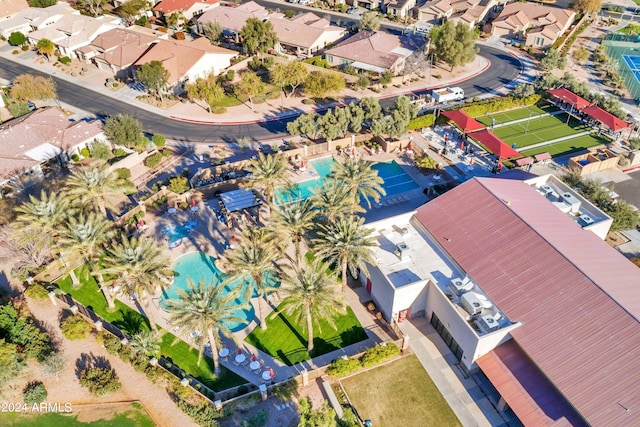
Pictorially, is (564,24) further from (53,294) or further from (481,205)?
(53,294)

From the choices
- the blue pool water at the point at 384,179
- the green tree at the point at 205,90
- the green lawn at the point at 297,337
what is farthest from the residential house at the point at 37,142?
the green lawn at the point at 297,337

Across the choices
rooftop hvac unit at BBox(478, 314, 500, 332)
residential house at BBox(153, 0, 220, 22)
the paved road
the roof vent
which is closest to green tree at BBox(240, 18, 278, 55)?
the paved road

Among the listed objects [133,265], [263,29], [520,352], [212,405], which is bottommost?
[212,405]

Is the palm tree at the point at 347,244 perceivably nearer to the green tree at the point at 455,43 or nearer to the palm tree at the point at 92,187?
the palm tree at the point at 92,187

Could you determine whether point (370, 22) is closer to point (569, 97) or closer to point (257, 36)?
point (257, 36)

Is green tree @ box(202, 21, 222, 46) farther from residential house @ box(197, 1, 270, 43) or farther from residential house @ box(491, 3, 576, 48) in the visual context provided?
residential house @ box(491, 3, 576, 48)

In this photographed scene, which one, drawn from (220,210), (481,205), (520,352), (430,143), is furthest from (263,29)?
(520,352)
